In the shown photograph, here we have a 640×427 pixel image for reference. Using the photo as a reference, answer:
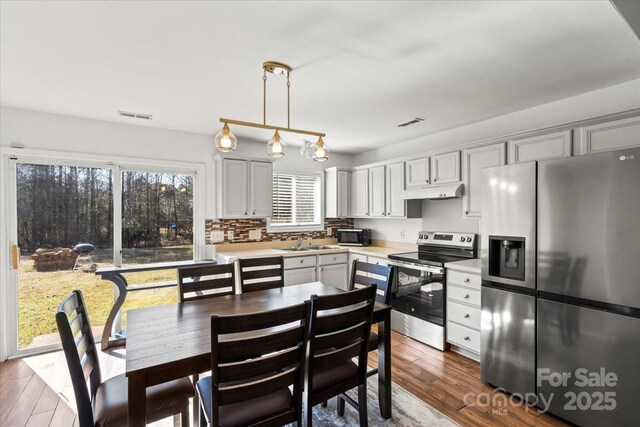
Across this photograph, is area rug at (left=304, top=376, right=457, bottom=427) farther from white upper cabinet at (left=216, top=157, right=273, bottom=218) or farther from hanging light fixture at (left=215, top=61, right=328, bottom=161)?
white upper cabinet at (left=216, top=157, right=273, bottom=218)

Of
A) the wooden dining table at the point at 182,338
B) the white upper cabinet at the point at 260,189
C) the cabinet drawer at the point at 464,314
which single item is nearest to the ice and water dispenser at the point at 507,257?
the cabinet drawer at the point at 464,314

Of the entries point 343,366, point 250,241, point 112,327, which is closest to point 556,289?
point 343,366

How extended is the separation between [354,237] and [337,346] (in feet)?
11.0

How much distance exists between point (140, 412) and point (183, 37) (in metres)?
1.98

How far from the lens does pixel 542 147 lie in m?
2.76

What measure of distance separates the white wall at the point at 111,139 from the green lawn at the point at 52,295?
4.09ft

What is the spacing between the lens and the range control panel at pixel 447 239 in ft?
11.6

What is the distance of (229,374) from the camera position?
4.42ft

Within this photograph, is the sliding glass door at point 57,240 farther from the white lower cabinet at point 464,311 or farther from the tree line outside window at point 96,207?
the white lower cabinet at point 464,311

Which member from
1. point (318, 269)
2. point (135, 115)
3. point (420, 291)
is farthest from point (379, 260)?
point (135, 115)

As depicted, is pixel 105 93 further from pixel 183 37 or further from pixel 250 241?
pixel 250 241

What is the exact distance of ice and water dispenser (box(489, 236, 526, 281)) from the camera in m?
2.33

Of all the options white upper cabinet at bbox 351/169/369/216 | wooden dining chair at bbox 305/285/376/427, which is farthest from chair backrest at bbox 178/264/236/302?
white upper cabinet at bbox 351/169/369/216

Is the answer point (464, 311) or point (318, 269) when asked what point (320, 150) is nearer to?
point (464, 311)
